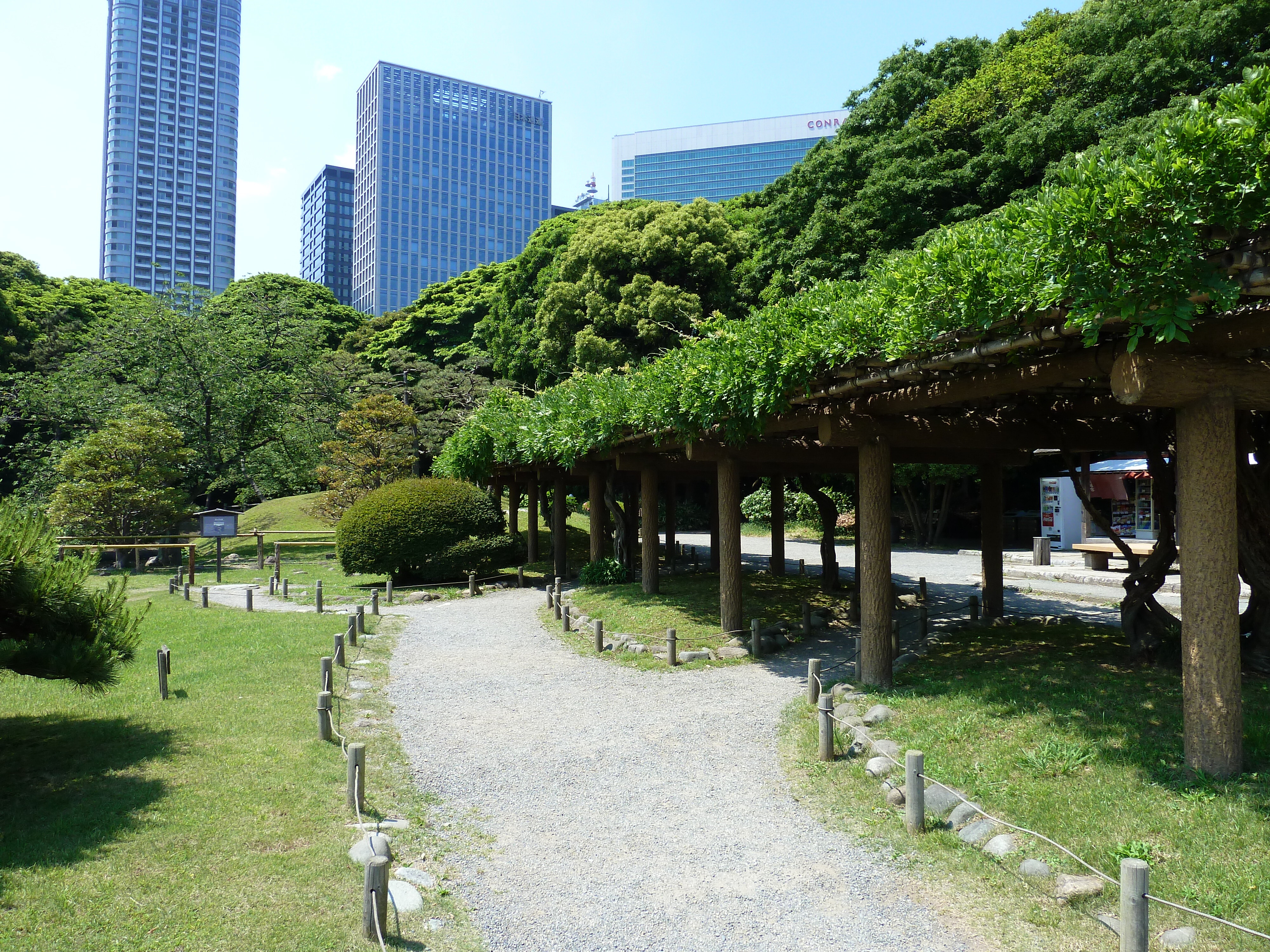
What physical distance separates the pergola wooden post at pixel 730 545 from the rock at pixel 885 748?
479 centimetres

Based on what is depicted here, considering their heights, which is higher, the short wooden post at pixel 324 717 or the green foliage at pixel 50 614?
the green foliage at pixel 50 614

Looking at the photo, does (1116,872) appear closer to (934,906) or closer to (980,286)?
(934,906)

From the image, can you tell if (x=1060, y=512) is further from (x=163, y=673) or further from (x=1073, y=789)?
(x=163, y=673)

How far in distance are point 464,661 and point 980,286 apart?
902 cm

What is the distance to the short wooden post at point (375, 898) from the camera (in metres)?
4.20

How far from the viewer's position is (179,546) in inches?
817

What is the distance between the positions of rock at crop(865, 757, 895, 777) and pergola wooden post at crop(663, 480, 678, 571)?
1660 centimetres

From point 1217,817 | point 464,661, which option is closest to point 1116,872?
point 1217,817

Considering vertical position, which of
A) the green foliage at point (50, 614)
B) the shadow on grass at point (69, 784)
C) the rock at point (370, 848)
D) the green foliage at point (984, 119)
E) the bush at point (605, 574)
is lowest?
the rock at point (370, 848)

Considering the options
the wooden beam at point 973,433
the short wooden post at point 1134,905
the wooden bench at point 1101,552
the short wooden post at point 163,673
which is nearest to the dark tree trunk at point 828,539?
the wooden beam at point 973,433

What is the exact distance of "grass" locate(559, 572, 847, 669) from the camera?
39.2ft

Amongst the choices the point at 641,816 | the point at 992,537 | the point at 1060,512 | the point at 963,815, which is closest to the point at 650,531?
the point at 992,537

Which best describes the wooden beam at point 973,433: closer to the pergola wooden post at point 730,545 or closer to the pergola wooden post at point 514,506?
the pergola wooden post at point 730,545

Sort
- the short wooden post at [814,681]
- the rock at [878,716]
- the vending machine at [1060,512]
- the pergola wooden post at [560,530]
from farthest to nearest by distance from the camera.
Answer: the vending machine at [1060,512], the pergola wooden post at [560,530], the short wooden post at [814,681], the rock at [878,716]
